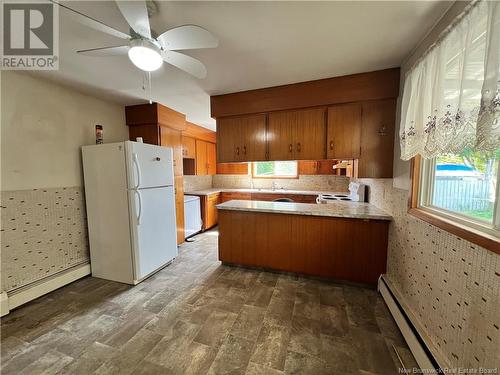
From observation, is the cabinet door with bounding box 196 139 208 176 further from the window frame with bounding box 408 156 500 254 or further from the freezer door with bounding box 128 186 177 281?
the window frame with bounding box 408 156 500 254

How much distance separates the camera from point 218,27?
141cm

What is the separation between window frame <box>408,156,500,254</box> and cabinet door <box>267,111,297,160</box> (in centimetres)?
127

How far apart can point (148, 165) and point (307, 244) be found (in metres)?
2.22

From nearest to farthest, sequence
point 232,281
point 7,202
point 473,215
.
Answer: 1. point 473,215
2. point 7,202
3. point 232,281

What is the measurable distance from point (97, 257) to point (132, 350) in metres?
1.57

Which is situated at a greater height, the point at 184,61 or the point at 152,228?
the point at 184,61

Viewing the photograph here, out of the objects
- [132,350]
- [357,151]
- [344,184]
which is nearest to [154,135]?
[132,350]

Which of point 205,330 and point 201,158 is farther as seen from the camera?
point 201,158

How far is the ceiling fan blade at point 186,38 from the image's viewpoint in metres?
1.15

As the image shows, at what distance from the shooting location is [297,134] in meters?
2.49

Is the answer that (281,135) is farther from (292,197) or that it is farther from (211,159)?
(211,159)

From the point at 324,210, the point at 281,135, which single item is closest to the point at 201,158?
the point at 281,135

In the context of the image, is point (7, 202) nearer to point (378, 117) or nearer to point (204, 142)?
point (204, 142)

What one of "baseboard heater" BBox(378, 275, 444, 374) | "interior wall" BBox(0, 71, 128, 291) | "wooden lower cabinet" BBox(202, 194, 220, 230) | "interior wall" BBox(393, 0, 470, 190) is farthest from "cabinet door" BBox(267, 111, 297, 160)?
"interior wall" BBox(0, 71, 128, 291)
